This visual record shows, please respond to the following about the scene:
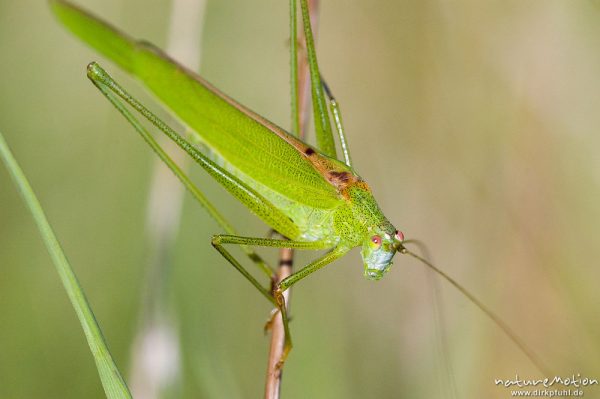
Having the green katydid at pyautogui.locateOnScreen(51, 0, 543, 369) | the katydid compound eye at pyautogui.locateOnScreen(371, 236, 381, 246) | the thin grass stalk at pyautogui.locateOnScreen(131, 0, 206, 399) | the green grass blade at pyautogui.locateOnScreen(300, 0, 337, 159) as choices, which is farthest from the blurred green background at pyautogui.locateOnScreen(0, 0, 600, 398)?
the green grass blade at pyautogui.locateOnScreen(300, 0, 337, 159)

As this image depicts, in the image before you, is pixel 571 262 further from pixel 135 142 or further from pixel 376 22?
pixel 135 142

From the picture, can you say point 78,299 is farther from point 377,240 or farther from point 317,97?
point 317,97

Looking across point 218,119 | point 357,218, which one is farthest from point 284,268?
point 218,119

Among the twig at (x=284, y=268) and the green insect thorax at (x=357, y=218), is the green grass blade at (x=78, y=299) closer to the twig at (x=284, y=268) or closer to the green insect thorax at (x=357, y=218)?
the twig at (x=284, y=268)

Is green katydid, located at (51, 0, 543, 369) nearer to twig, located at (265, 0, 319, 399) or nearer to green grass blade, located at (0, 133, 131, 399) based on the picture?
twig, located at (265, 0, 319, 399)

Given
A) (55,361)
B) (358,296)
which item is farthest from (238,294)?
(55,361)

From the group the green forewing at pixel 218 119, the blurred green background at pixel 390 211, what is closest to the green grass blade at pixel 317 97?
the green forewing at pixel 218 119
